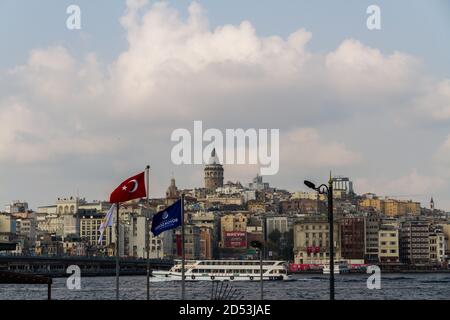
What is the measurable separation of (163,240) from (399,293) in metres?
80.0

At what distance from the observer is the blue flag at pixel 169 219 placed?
20.3 meters

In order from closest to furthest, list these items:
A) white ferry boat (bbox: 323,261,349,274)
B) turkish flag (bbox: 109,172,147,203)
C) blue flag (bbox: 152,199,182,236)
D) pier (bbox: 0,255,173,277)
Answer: blue flag (bbox: 152,199,182,236)
turkish flag (bbox: 109,172,147,203)
pier (bbox: 0,255,173,277)
white ferry boat (bbox: 323,261,349,274)

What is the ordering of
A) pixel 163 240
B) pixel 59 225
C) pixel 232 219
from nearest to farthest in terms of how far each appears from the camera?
pixel 163 240 < pixel 232 219 < pixel 59 225

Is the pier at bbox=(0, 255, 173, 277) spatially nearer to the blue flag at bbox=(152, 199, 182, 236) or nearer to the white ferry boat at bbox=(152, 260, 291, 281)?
the white ferry boat at bbox=(152, 260, 291, 281)

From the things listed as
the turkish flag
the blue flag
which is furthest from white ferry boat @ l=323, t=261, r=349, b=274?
the blue flag

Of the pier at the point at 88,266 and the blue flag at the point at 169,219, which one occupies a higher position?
the blue flag at the point at 169,219

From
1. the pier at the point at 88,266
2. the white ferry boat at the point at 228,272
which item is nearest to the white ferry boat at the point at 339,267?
the pier at the point at 88,266

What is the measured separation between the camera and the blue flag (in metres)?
20.3

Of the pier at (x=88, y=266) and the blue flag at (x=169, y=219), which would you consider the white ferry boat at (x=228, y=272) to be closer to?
the pier at (x=88, y=266)

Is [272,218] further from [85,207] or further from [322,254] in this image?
[85,207]

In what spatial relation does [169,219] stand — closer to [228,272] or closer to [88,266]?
[228,272]

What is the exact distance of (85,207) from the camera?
196m

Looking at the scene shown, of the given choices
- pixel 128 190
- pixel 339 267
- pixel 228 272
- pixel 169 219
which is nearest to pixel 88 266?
pixel 339 267
